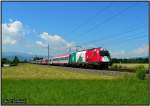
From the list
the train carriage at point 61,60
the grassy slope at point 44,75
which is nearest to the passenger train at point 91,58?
the train carriage at point 61,60

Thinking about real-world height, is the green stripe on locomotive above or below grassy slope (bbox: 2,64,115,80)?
above

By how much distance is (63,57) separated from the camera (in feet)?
182

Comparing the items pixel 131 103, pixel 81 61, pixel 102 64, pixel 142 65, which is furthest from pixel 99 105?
pixel 81 61

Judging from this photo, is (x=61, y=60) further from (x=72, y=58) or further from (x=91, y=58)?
(x=91, y=58)

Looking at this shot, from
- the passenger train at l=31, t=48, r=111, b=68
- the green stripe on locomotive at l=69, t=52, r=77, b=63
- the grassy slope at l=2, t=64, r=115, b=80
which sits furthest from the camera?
the green stripe on locomotive at l=69, t=52, r=77, b=63

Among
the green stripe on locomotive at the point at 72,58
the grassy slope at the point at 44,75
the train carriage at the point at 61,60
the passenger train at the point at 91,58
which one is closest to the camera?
the grassy slope at the point at 44,75

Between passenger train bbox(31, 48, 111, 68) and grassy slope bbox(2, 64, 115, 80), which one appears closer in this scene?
grassy slope bbox(2, 64, 115, 80)

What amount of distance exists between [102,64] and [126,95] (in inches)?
994

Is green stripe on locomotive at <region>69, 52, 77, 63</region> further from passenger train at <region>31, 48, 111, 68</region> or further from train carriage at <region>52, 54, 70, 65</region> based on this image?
train carriage at <region>52, 54, 70, 65</region>

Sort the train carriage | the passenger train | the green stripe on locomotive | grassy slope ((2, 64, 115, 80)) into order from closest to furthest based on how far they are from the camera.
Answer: grassy slope ((2, 64, 115, 80)) → the passenger train → the green stripe on locomotive → the train carriage

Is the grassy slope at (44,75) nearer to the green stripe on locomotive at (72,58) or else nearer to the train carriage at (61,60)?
the green stripe on locomotive at (72,58)

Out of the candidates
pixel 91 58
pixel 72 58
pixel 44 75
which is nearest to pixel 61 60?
pixel 72 58

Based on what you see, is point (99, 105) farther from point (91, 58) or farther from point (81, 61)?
point (81, 61)

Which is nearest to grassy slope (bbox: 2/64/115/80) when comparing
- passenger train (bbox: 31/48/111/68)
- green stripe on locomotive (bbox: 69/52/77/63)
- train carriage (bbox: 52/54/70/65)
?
passenger train (bbox: 31/48/111/68)
